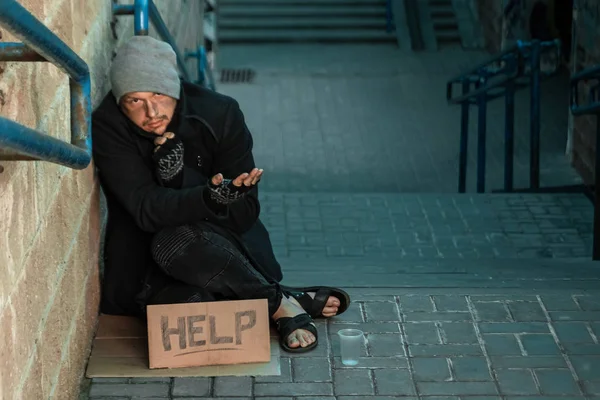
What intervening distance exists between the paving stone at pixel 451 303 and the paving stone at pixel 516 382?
518mm

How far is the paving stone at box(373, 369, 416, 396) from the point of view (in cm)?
330

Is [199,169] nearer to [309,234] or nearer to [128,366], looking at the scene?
[128,366]

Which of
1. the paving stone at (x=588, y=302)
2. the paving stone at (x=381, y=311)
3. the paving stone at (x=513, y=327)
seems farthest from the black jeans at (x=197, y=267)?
the paving stone at (x=588, y=302)

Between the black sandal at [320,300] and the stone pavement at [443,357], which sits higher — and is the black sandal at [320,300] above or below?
above

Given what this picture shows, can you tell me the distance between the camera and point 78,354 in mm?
3291

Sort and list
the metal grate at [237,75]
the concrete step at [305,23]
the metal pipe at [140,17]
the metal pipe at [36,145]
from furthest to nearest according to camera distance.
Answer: the concrete step at [305,23] < the metal grate at [237,75] < the metal pipe at [140,17] < the metal pipe at [36,145]

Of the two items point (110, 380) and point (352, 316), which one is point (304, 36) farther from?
point (110, 380)

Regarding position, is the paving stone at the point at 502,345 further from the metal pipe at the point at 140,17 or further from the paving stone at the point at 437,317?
the metal pipe at the point at 140,17

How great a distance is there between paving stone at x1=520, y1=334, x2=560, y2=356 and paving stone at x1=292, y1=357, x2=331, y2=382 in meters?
0.71

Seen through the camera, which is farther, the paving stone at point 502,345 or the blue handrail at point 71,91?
the paving stone at point 502,345

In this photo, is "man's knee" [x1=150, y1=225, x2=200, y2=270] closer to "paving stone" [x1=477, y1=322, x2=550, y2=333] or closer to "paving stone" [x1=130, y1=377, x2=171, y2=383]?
"paving stone" [x1=130, y1=377, x2=171, y2=383]

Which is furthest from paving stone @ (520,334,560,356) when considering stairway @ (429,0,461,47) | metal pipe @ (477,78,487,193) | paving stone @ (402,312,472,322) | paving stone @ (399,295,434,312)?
stairway @ (429,0,461,47)

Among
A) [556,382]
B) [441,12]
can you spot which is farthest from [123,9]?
[441,12]

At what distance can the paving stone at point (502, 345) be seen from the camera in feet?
11.7
